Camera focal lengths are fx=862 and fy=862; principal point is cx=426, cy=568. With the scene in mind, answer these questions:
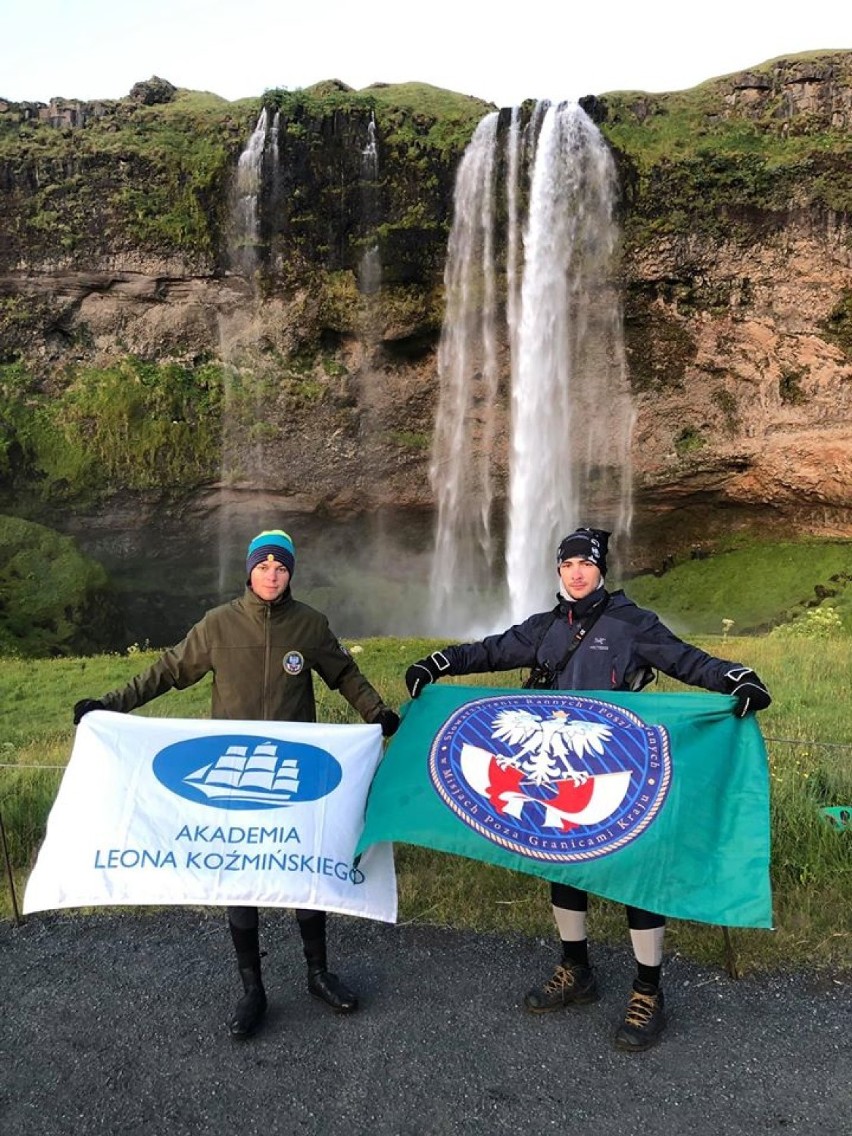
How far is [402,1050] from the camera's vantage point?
13.8 ft

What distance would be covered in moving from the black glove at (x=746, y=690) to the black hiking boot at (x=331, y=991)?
2537 mm

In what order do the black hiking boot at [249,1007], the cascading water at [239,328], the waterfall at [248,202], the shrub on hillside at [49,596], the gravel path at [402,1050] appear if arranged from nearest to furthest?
the gravel path at [402,1050] < the black hiking boot at [249,1007] < the shrub on hillside at [49,596] < the waterfall at [248,202] < the cascading water at [239,328]

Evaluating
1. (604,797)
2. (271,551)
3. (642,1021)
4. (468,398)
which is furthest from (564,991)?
(468,398)

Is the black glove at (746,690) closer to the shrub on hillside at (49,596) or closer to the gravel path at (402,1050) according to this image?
the gravel path at (402,1050)

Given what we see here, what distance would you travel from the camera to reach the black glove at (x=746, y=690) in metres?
4.39

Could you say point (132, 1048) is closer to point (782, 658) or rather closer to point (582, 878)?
point (582, 878)

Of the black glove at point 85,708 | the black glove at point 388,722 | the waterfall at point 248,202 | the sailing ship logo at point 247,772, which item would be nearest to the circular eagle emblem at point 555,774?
the black glove at point 388,722

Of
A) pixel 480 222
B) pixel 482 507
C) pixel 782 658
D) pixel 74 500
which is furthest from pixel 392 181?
pixel 782 658

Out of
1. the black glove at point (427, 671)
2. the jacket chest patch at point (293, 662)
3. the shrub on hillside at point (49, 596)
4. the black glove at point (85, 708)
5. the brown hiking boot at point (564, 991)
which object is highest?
the jacket chest patch at point (293, 662)

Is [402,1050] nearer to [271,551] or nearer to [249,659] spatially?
[249,659]

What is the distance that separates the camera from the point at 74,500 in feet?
84.6

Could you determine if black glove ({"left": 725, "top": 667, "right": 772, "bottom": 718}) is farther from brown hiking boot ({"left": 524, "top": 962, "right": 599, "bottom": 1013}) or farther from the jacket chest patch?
the jacket chest patch

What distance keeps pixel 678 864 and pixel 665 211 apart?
77.4ft

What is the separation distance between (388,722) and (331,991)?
143 cm
